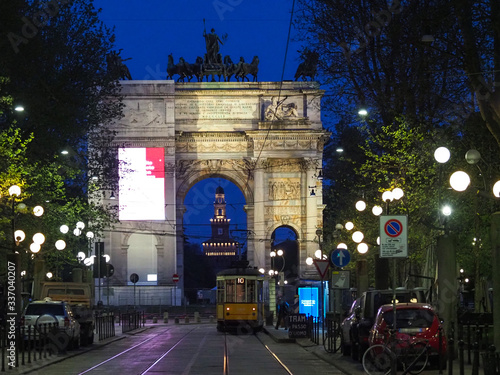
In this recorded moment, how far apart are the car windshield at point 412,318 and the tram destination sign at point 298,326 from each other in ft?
51.7

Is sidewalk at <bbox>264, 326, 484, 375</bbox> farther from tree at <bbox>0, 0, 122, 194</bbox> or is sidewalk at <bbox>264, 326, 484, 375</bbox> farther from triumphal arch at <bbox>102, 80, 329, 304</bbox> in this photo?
triumphal arch at <bbox>102, 80, 329, 304</bbox>

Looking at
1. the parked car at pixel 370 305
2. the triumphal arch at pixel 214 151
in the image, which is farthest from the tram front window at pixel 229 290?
the triumphal arch at pixel 214 151

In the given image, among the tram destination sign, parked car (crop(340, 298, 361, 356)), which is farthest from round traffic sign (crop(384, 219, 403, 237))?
the tram destination sign

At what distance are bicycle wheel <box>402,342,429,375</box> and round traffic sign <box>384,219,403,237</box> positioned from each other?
2.46m

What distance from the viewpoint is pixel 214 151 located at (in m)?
77.9

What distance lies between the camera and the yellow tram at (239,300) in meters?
46.2

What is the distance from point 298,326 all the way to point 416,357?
692 inches

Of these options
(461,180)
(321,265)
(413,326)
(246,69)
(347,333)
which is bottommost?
(347,333)

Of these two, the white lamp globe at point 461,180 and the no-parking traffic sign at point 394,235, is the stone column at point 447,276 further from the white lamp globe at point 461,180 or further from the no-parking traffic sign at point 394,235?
the white lamp globe at point 461,180

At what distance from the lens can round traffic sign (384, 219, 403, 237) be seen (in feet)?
60.5

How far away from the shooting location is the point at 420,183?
32.9 meters

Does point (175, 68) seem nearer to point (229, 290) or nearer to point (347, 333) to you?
point (229, 290)

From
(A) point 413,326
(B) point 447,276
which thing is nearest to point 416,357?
(A) point 413,326

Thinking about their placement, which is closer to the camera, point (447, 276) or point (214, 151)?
point (447, 276)
